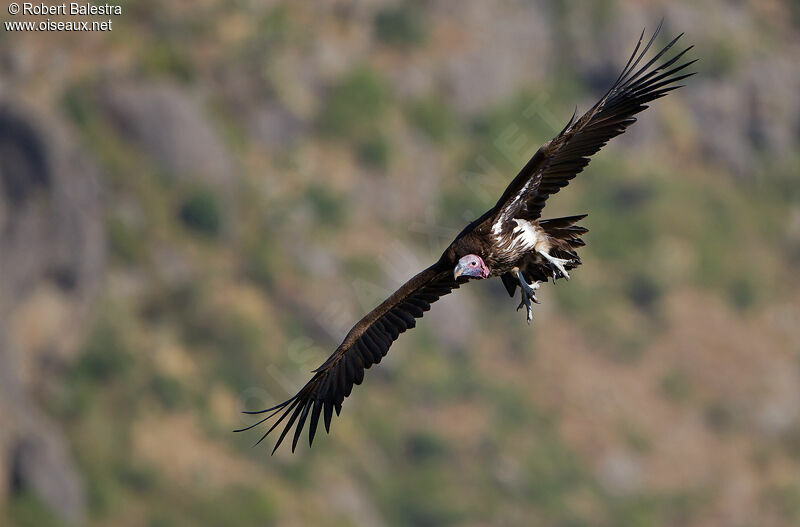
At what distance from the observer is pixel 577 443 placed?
60.7 m

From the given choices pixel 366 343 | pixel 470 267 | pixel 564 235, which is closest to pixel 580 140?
pixel 564 235

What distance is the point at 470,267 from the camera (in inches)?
612

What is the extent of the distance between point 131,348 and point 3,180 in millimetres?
7094

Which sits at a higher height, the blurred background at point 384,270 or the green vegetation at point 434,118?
the green vegetation at point 434,118

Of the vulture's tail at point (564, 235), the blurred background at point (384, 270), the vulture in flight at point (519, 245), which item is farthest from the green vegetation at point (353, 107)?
the vulture's tail at point (564, 235)

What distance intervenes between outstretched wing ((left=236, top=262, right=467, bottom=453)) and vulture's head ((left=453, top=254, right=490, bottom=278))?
80 centimetres

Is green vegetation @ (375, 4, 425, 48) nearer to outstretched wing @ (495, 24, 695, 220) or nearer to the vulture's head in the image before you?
the vulture's head

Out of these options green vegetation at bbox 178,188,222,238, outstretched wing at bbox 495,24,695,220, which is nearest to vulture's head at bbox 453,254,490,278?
outstretched wing at bbox 495,24,695,220

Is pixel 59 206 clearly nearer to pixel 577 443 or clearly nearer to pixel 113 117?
pixel 113 117

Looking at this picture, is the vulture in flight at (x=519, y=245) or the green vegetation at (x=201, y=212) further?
the green vegetation at (x=201, y=212)

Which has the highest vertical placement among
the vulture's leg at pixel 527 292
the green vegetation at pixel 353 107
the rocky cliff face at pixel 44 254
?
the green vegetation at pixel 353 107

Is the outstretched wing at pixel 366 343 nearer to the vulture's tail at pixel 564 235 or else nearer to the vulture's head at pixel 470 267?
the vulture's head at pixel 470 267

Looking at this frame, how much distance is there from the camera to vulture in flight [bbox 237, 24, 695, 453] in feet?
49.2

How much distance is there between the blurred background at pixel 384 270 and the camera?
5250 cm
